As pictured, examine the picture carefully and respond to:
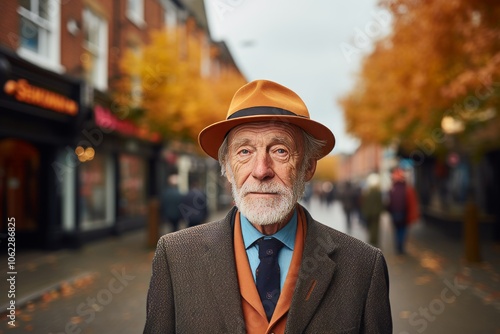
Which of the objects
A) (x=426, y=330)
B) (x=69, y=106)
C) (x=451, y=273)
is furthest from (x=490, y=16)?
(x=69, y=106)

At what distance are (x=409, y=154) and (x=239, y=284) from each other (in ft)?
59.3

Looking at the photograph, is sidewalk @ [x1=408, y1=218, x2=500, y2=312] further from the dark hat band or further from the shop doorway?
the shop doorway

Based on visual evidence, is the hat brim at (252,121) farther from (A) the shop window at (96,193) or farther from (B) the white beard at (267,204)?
(A) the shop window at (96,193)

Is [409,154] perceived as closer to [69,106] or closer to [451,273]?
[451,273]

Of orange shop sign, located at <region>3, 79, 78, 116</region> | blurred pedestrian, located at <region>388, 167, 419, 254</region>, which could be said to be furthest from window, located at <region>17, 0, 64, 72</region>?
blurred pedestrian, located at <region>388, 167, 419, 254</region>

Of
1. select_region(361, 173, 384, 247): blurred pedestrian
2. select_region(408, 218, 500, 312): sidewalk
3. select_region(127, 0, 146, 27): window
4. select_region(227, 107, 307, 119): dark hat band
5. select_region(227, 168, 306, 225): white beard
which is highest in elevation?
select_region(127, 0, 146, 27): window

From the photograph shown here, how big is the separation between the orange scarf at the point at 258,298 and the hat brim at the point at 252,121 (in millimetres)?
484

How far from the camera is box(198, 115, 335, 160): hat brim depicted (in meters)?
1.86

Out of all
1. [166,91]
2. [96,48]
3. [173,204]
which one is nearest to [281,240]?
[173,204]

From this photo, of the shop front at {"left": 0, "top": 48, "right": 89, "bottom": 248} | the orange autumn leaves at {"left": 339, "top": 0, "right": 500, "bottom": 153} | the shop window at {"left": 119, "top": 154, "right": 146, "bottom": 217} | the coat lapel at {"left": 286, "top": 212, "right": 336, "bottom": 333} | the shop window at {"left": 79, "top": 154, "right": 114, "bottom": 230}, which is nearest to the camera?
the coat lapel at {"left": 286, "top": 212, "right": 336, "bottom": 333}

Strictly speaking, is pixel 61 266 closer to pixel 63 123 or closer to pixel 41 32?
pixel 63 123

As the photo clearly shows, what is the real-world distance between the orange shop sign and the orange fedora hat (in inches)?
343

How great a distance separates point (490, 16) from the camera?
28.4 feet

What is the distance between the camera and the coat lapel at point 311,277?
5.67ft
